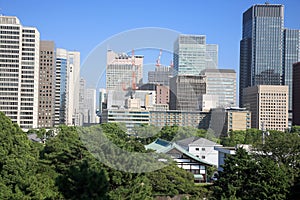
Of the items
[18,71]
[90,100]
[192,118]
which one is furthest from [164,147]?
[18,71]

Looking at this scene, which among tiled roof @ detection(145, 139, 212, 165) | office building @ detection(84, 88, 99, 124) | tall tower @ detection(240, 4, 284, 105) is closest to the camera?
office building @ detection(84, 88, 99, 124)

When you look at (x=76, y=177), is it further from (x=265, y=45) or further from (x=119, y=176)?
(x=265, y=45)

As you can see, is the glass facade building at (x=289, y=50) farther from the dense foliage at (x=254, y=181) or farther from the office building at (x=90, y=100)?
the office building at (x=90, y=100)

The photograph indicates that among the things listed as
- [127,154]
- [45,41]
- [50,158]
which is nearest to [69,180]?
[127,154]

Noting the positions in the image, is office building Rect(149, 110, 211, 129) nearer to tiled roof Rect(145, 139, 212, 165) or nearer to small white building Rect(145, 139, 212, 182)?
tiled roof Rect(145, 139, 212, 165)

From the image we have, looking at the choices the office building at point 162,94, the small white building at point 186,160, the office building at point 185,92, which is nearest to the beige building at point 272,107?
the small white building at point 186,160

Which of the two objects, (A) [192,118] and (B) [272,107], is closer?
(A) [192,118]

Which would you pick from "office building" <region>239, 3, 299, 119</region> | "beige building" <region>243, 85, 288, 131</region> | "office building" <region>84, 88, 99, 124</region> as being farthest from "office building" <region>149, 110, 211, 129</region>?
"office building" <region>239, 3, 299, 119</region>
